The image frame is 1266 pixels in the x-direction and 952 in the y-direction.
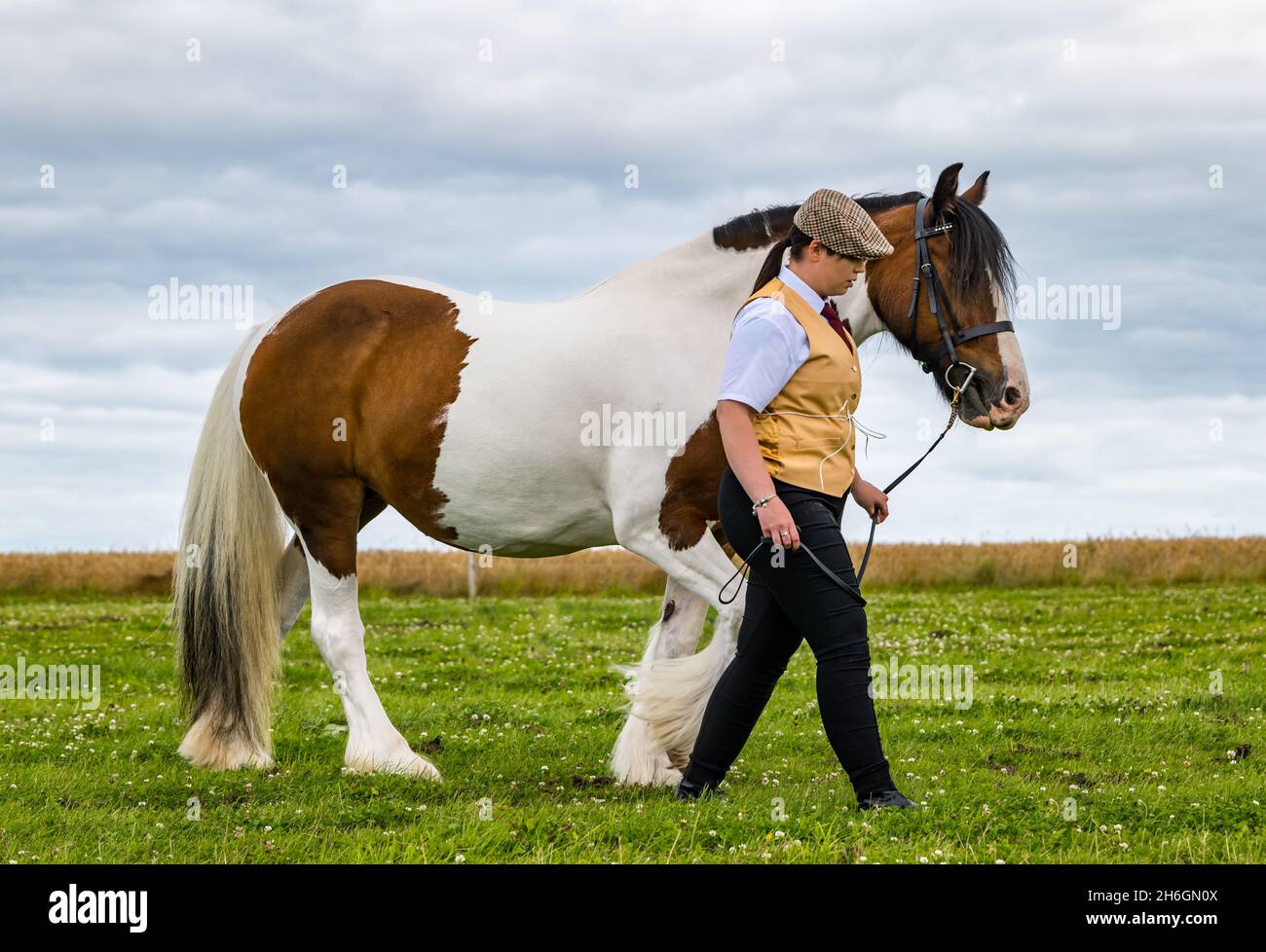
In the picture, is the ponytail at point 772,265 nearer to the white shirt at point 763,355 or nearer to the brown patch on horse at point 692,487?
the brown patch on horse at point 692,487

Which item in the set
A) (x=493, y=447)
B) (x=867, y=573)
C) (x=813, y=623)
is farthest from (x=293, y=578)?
(x=867, y=573)

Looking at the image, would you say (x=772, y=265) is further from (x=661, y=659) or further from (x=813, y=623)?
(x=661, y=659)

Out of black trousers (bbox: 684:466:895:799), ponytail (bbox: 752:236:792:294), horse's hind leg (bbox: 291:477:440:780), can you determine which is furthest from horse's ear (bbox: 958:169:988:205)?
horse's hind leg (bbox: 291:477:440:780)

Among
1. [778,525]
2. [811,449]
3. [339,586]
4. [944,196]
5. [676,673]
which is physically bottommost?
[676,673]

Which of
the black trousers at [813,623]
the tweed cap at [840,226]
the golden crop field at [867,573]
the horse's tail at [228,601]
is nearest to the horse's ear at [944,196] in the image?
the tweed cap at [840,226]

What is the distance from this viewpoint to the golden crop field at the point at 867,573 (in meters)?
21.2

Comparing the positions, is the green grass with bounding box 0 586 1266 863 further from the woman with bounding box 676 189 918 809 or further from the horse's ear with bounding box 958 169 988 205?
the horse's ear with bounding box 958 169 988 205

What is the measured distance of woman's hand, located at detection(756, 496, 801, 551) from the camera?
4.85 m

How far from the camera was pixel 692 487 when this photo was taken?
6234 millimetres

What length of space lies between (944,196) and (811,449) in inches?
64.6

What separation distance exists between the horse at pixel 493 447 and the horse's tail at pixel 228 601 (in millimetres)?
13

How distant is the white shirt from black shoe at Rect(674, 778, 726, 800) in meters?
1.88
